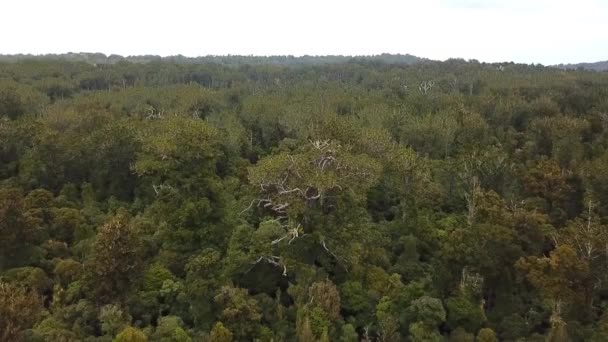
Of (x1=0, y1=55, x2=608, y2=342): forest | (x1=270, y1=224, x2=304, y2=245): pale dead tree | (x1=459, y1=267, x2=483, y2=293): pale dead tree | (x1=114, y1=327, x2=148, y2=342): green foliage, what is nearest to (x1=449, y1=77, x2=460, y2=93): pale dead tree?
(x1=0, y1=55, x2=608, y2=342): forest

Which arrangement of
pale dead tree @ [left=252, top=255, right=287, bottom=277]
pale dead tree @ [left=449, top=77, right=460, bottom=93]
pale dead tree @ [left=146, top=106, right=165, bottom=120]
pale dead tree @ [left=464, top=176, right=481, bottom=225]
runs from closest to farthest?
1. pale dead tree @ [left=252, top=255, right=287, bottom=277]
2. pale dead tree @ [left=464, top=176, right=481, bottom=225]
3. pale dead tree @ [left=146, top=106, right=165, bottom=120]
4. pale dead tree @ [left=449, top=77, right=460, bottom=93]

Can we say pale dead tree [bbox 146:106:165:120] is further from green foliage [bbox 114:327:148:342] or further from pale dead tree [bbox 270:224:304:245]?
green foliage [bbox 114:327:148:342]

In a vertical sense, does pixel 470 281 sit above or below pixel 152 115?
below

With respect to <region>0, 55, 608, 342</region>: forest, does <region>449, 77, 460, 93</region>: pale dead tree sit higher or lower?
higher

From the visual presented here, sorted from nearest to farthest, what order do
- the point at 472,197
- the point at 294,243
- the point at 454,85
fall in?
1. the point at 294,243
2. the point at 472,197
3. the point at 454,85

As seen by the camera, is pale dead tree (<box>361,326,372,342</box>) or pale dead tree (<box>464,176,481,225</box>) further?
pale dead tree (<box>464,176,481,225</box>)

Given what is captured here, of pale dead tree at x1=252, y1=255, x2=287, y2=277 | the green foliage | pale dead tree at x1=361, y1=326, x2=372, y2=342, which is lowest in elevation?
pale dead tree at x1=361, y1=326, x2=372, y2=342

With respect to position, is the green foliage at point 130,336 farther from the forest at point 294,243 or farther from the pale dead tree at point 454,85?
the pale dead tree at point 454,85

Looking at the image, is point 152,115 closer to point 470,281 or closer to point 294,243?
point 294,243

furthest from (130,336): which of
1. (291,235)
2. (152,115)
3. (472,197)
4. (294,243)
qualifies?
(152,115)

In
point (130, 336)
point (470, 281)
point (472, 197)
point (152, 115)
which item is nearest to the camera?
point (130, 336)

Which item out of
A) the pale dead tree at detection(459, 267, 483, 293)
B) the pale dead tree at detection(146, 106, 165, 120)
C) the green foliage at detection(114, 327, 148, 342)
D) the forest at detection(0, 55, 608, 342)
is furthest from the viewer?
the pale dead tree at detection(146, 106, 165, 120)

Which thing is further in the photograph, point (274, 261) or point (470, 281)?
A: point (274, 261)

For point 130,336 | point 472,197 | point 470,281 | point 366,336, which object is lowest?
point 366,336
